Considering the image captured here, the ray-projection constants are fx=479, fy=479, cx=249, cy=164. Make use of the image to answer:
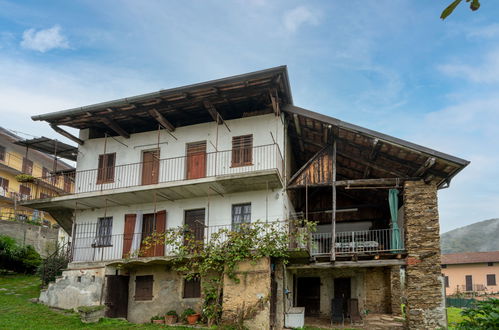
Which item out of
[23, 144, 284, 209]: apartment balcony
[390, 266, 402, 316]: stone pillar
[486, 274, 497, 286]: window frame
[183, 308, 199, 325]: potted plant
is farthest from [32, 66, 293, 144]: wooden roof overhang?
[486, 274, 497, 286]: window frame

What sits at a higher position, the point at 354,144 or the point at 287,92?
the point at 287,92

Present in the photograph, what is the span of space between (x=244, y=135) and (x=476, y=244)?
8331cm

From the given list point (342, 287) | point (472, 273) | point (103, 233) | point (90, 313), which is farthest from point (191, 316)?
point (472, 273)

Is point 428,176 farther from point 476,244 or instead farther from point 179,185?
point 476,244

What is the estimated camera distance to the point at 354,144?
62.5ft

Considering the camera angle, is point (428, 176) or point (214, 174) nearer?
point (428, 176)

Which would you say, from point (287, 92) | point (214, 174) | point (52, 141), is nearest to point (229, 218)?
point (214, 174)

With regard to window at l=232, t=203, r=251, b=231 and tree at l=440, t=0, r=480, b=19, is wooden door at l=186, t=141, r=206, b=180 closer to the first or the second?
window at l=232, t=203, r=251, b=231

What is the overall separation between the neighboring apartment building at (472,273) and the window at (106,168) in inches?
1397

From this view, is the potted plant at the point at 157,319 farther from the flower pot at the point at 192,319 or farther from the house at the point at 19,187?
the house at the point at 19,187

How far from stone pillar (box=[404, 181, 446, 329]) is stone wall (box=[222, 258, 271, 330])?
505 centimetres

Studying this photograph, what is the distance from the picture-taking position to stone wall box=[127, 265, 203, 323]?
18578 millimetres

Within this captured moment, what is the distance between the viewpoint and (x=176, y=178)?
19906 mm

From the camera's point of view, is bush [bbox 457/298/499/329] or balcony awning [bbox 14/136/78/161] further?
balcony awning [bbox 14/136/78/161]
